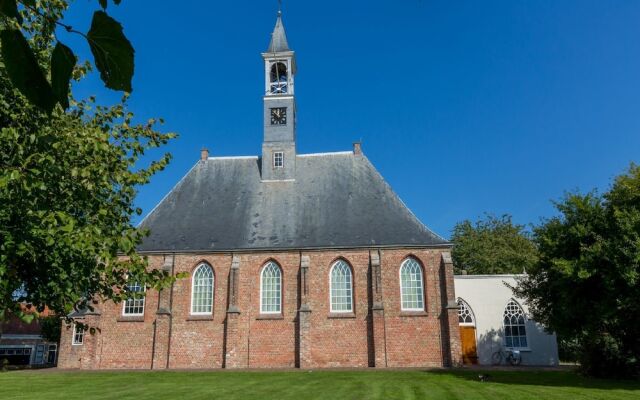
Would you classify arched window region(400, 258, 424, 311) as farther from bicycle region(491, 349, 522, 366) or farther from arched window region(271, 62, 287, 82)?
arched window region(271, 62, 287, 82)

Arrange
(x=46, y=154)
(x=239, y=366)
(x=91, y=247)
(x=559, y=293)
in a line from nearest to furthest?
(x=46, y=154), (x=91, y=247), (x=559, y=293), (x=239, y=366)

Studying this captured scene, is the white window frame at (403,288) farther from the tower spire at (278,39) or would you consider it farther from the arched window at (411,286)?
the tower spire at (278,39)

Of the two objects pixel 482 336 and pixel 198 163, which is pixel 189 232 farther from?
pixel 482 336

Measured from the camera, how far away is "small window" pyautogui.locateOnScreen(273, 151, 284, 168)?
92.7ft

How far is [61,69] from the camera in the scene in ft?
3.96

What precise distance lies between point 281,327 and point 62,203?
1733 centimetres

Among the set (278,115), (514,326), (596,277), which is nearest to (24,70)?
(596,277)

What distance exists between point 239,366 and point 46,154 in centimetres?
1872

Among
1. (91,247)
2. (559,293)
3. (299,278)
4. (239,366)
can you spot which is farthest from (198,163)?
(91,247)

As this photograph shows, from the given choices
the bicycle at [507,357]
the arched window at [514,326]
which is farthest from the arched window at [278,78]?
the bicycle at [507,357]

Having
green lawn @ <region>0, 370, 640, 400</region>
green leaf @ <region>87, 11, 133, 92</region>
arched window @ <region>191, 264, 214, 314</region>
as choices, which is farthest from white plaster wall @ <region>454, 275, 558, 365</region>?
green leaf @ <region>87, 11, 133, 92</region>

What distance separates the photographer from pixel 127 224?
9.12 meters

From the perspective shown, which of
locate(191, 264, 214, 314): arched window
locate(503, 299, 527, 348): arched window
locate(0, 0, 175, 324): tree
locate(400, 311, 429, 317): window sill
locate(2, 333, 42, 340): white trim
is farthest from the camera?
locate(2, 333, 42, 340): white trim

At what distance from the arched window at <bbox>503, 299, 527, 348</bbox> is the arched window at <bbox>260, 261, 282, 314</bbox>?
1182cm
